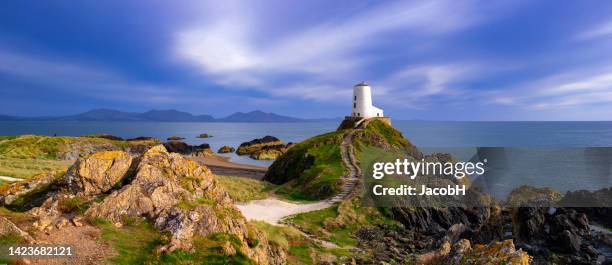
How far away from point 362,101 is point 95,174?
76725mm

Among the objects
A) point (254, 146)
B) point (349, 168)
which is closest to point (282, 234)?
point (349, 168)

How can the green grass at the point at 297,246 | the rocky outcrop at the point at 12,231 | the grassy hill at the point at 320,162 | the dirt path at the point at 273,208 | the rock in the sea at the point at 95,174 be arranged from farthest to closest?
the grassy hill at the point at 320,162
the dirt path at the point at 273,208
the green grass at the point at 297,246
the rock in the sea at the point at 95,174
the rocky outcrop at the point at 12,231

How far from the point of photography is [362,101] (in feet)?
294

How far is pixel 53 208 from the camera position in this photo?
627 inches

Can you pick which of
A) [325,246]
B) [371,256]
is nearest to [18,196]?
[325,246]

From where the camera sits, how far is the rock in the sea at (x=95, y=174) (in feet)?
59.0

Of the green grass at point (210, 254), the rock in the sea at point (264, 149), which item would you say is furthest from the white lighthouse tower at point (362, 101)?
the green grass at point (210, 254)

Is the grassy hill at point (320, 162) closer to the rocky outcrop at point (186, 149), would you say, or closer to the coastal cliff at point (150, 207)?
the coastal cliff at point (150, 207)

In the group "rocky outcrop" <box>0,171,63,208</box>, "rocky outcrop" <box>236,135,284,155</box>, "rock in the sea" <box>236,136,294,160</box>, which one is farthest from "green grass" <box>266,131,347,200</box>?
"rocky outcrop" <box>236,135,284,155</box>

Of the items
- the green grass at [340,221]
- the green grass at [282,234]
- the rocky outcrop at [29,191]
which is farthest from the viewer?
the green grass at [340,221]

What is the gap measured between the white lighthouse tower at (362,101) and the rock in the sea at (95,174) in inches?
2921

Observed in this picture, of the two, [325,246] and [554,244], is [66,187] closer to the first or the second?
[325,246]

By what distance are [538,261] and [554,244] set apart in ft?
14.1

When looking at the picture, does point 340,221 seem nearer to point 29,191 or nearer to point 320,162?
point 320,162
